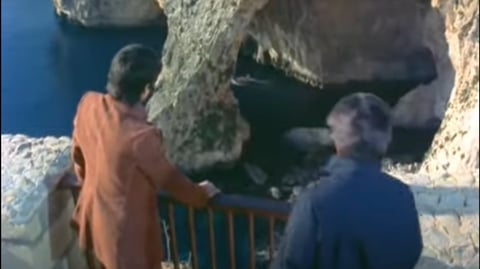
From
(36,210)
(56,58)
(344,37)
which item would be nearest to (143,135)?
(36,210)

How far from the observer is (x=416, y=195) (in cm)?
340

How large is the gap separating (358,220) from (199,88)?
8.52 meters

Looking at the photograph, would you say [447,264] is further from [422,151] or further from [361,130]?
[422,151]

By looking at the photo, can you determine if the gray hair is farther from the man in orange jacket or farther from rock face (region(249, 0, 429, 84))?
rock face (region(249, 0, 429, 84))

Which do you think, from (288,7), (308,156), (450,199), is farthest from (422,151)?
(450,199)

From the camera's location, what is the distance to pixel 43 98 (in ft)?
34.9

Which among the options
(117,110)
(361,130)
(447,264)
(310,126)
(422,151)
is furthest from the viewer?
(310,126)

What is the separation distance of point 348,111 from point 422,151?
8488 mm

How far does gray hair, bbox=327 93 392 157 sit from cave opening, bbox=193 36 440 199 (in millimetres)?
7401

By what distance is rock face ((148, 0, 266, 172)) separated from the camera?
10.5 meters

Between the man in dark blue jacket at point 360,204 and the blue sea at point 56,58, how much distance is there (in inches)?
250

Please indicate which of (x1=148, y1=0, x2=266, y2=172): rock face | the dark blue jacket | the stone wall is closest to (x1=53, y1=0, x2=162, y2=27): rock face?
(x1=148, y1=0, x2=266, y2=172): rock face

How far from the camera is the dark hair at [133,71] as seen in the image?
2545mm

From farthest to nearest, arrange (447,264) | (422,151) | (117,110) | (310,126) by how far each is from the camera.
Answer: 1. (310,126)
2. (422,151)
3. (447,264)
4. (117,110)
